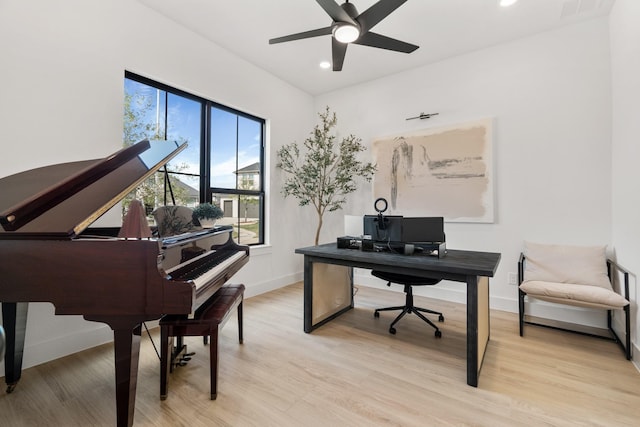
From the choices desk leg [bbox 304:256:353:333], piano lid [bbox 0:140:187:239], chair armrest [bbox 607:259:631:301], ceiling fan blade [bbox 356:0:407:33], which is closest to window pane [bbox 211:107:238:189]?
piano lid [bbox 0:140:187:239]

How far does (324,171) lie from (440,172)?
155 centimetres

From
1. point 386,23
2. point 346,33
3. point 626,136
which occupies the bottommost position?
point 626,136

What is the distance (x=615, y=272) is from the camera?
8.53ft

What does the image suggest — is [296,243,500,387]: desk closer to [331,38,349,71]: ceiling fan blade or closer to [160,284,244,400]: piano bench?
[160,284,244,400]: piano bench

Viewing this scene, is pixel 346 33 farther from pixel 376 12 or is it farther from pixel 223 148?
pixel 223 148

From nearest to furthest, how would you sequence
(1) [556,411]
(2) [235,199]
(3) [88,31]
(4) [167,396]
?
(1) [556,411], (4) [167,396], (3) [88,31], (2) [235,199]

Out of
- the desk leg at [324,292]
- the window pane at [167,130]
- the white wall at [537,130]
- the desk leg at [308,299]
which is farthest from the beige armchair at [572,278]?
the window pane at [167,130]

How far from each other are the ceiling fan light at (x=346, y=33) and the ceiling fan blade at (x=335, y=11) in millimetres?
46

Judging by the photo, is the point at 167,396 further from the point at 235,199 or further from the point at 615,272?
the point at 615,272

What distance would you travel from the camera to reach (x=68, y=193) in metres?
1.46

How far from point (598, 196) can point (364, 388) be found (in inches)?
116

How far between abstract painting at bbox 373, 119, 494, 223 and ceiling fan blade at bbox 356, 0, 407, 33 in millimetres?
1914

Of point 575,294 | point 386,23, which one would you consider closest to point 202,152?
point 386,23

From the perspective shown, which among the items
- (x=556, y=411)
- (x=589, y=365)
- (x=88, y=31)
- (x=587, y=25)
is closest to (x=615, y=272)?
(x=589, y=365)
